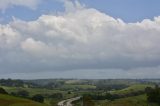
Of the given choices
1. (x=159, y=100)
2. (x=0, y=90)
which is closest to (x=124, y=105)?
(x=159, y=100)

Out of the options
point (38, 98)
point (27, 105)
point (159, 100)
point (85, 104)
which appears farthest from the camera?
point (38, 98)

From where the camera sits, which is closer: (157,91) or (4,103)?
(4,103)

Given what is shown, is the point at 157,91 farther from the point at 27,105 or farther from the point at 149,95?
the point at 27,105

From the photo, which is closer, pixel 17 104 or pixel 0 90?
pixel 17 104

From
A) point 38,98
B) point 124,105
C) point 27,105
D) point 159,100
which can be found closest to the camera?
point 27,105

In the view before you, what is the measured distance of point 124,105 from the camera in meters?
132

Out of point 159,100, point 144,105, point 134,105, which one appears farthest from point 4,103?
point 159,100

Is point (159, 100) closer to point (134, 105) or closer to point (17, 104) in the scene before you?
point (134, 105)

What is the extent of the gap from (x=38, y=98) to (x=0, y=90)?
2550cm

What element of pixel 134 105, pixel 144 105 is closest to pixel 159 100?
pixel 144 105

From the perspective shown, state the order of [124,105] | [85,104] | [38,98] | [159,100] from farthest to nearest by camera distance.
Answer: [38,98], [159,100], [85,104], [124,105]

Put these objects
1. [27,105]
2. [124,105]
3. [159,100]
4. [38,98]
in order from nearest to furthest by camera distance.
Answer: [27,105], [124,105], [159,100], [38,98]

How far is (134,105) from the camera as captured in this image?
138 m

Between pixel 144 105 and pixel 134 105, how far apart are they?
1304 cm
